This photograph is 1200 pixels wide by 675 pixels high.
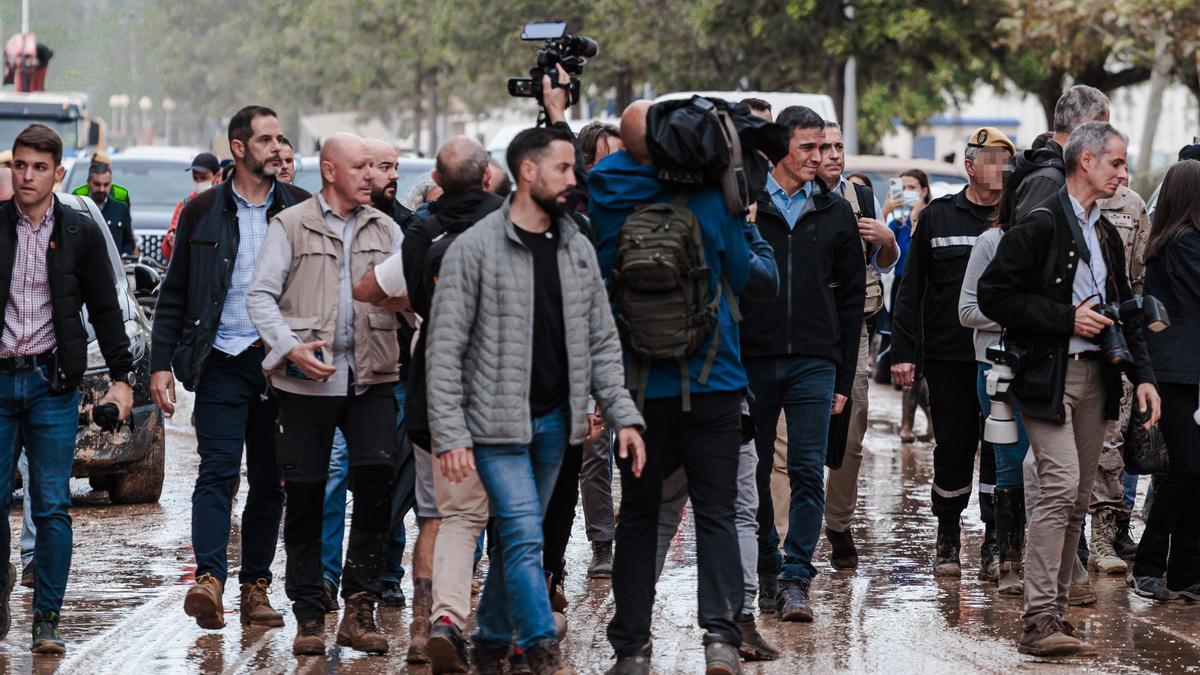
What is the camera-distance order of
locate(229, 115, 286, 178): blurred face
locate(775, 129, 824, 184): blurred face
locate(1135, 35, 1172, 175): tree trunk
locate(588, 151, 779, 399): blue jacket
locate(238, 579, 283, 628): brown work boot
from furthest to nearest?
1. locate(1135, 35, 1172, 175): tree trunk
2. locate(775, 129, 824, 184): blurred face
3. locate(238, 579, 283, 628): brown work boot
4. locate(229, 115, 286, 178): blurred face
5. locate(588, 151, 779, 399): blue jacket

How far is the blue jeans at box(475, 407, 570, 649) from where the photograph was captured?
659cm

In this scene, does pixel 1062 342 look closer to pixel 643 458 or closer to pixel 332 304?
pixel 643 458

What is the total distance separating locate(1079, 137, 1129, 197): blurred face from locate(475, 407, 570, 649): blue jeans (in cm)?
231

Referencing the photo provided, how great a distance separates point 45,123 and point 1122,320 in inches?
970

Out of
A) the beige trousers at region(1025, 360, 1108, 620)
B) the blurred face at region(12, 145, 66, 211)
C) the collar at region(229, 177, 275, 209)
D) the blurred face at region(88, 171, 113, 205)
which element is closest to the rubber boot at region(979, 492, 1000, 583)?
the beige trousers at region(1025, 360, 1108, 620)

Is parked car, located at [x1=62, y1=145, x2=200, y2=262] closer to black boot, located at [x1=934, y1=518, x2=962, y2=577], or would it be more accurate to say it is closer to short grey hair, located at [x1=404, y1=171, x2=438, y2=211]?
short grey hair, located at [x1=404, y1=171, x2=438, y2=211]

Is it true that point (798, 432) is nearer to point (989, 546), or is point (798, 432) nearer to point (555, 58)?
point (989, 546)

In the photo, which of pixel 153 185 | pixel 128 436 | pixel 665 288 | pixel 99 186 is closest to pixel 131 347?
pixel 128 436

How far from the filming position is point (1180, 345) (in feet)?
27.9

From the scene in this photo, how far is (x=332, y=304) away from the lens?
7.51 meters

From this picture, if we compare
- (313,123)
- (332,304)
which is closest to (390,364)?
(332,304)

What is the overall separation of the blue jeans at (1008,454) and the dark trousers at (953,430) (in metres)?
0.47

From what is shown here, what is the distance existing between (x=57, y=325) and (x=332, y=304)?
1.04m

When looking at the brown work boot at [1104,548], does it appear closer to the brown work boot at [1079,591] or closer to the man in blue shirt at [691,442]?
the brown work boot at [1079,591]
